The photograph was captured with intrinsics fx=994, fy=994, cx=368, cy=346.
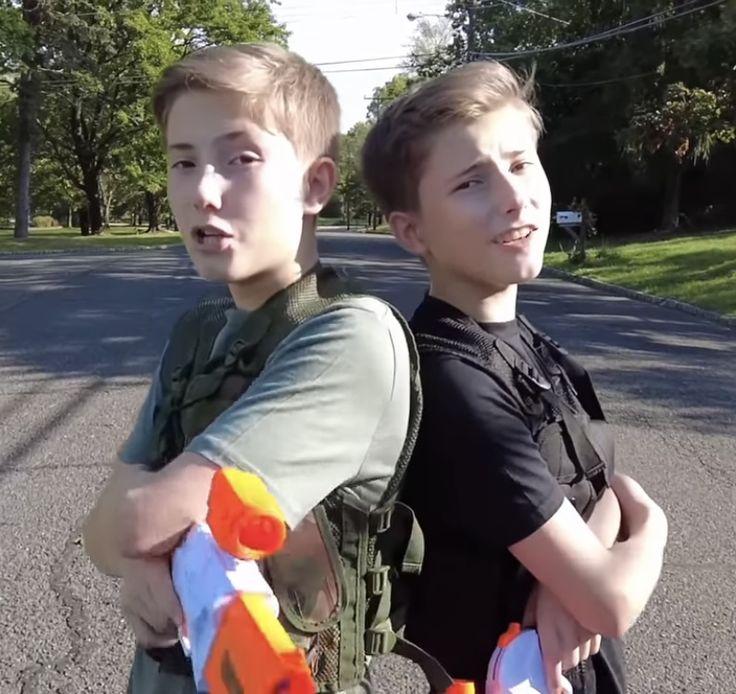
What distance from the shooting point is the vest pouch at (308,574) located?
1.11 meters

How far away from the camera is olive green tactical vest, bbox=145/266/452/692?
1.12 m

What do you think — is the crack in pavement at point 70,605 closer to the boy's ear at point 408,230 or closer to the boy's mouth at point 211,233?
the boy's ear at point 408,230

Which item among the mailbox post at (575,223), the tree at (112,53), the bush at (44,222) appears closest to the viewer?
the mailbox post at (575,223)

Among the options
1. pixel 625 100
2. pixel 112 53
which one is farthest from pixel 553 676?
pixel 112 53

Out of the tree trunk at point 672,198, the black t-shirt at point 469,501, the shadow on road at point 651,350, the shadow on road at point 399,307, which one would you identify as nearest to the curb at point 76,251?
the shadow on road at point 399,307

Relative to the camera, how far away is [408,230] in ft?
4.77

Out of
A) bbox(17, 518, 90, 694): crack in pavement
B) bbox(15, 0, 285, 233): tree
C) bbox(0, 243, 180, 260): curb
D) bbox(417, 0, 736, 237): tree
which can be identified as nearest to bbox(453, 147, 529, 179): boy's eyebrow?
bbox(17, 518, 90, 694): crack in pavement

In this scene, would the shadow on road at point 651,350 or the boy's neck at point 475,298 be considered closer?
the boy's neck at point 475,298

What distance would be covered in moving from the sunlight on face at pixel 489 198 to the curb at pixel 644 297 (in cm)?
1170

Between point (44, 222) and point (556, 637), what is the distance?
284 ft

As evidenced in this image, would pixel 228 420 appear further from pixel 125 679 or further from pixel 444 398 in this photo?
pixel 125 679

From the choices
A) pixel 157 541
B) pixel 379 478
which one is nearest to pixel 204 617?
pixel 157 541

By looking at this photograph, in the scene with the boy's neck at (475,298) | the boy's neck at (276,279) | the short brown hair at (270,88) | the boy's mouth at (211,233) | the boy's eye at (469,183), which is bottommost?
the boy's neck at (475,298)

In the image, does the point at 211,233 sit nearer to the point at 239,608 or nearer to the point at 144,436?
the point at 144,436
